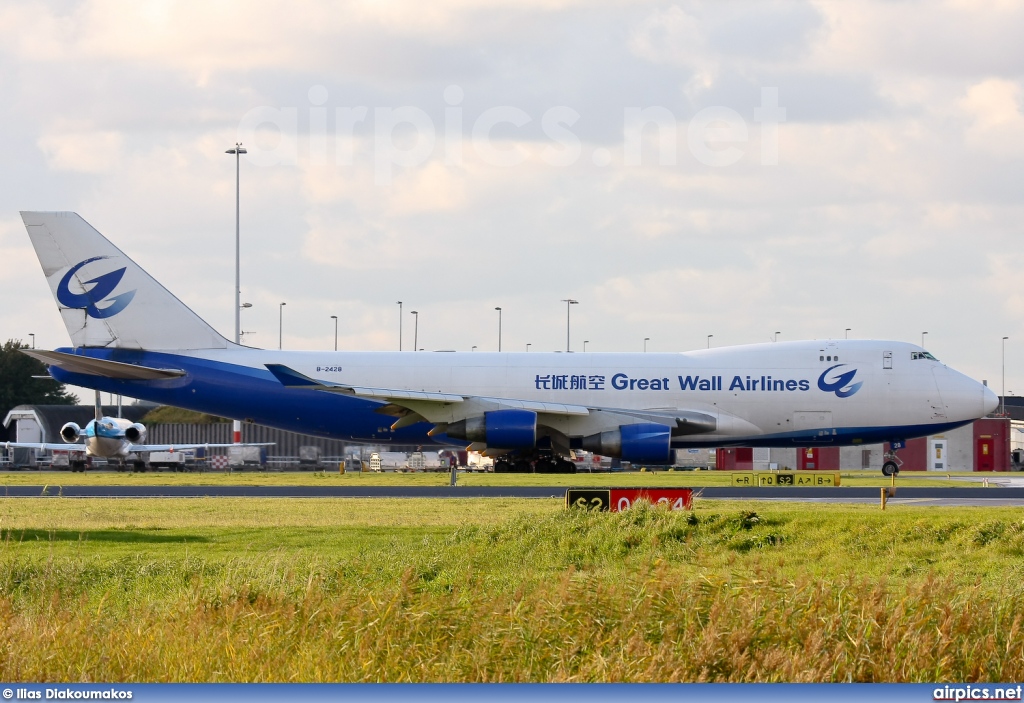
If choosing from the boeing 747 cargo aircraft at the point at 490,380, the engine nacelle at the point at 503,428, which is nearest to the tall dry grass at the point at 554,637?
the engine nacelle at the point at 503,428

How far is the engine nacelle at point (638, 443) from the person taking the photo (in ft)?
146

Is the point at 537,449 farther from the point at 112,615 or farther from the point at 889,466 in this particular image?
the point at 112,615

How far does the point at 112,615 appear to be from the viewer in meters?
13.7

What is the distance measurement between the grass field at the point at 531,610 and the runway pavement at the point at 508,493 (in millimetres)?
14983

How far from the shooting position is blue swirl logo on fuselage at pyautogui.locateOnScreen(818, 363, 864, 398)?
47062 millimetres

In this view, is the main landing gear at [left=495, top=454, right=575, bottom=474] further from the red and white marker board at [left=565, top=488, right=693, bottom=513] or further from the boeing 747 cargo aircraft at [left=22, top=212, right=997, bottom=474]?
the red and white marker board at [left=565, top=488, right=693, bottom=513]

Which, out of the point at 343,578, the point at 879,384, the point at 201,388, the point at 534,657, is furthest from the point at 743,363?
the point at 534,657

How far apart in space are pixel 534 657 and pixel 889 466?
3971 cm

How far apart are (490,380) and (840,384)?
12.9m

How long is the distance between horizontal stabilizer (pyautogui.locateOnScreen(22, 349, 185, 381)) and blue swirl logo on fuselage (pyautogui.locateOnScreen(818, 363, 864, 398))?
77.3 ft

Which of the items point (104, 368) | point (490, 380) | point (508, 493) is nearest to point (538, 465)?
point (490, 380)

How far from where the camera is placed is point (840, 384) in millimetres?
47094

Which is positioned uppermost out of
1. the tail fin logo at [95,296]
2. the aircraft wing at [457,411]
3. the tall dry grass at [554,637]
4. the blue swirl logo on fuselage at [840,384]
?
the tail fin logo at [95,296]

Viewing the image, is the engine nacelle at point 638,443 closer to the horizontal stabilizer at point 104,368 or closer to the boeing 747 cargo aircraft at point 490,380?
the boeing 747 cargo aircraft at point 490,380
